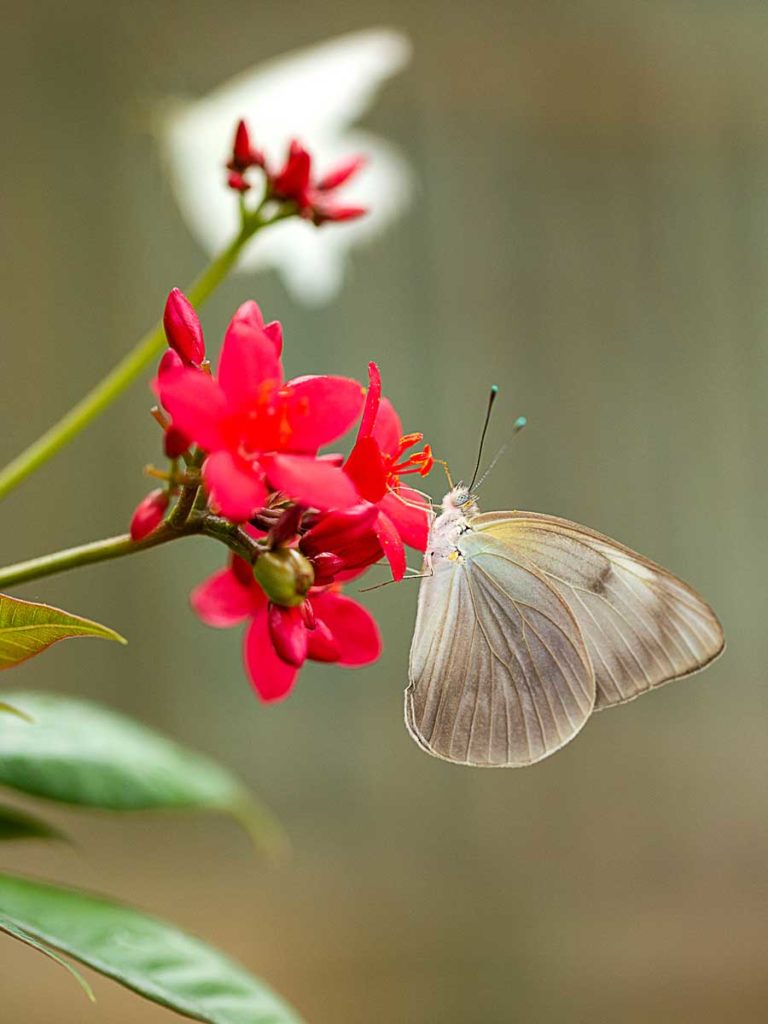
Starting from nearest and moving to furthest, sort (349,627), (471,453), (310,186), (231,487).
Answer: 1. (231,487)
2. (349,627)
3. (310,186)
4. (471,453)

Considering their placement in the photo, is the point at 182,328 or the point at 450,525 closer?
the point at 182,328

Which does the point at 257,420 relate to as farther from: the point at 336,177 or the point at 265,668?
the point at 336,177

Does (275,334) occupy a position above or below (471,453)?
below

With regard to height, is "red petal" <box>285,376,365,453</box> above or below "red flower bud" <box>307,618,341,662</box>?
above

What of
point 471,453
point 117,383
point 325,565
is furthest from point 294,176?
point 471,453

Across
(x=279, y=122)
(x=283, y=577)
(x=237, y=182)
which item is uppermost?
(x=279, y=122)

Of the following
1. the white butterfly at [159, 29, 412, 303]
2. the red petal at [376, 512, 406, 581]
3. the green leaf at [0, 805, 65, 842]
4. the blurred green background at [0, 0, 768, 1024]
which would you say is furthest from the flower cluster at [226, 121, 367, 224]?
the blurred green background at [0, 0, 768, 1024]

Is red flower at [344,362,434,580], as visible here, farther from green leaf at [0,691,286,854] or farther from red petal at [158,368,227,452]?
green leaf at [0,691,286,854]
